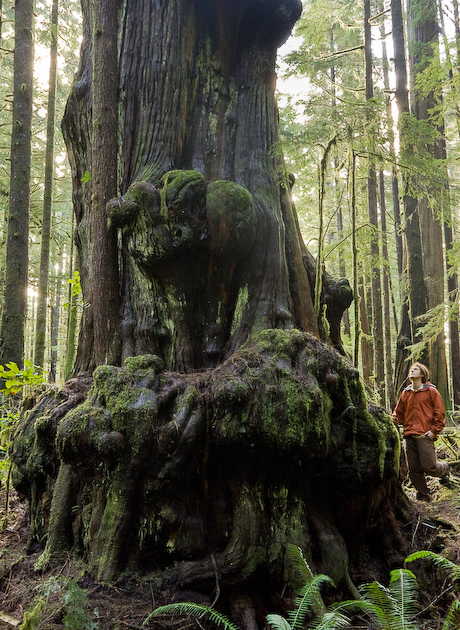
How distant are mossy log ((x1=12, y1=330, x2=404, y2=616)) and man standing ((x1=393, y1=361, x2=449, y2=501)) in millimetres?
2354

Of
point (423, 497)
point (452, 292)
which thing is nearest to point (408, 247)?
point (452, 292)

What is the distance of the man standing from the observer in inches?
228

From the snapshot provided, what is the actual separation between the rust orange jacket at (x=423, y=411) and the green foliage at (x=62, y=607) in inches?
187

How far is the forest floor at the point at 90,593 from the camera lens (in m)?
2.64

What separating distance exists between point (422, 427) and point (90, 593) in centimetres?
472

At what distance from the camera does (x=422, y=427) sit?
589 centimetres

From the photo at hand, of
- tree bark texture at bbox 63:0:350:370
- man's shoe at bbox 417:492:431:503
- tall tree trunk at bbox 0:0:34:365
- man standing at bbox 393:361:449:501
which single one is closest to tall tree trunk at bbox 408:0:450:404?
man standing at bbox 393:361:449:501

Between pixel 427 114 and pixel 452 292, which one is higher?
pixel 427 114

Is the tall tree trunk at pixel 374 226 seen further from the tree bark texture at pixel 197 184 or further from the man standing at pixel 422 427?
the man standing at pixel 422 427

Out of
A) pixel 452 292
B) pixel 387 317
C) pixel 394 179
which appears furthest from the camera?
pixel 387 317

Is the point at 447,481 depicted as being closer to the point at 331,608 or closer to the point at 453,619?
the point at 331,608

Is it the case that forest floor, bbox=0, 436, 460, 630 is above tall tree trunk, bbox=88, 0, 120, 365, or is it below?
below

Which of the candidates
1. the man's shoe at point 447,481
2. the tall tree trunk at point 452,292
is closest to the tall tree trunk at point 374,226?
the tall tree trunk at point 452,292

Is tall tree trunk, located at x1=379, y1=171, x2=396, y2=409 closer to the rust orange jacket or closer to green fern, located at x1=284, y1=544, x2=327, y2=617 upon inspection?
the rust orange jacket
